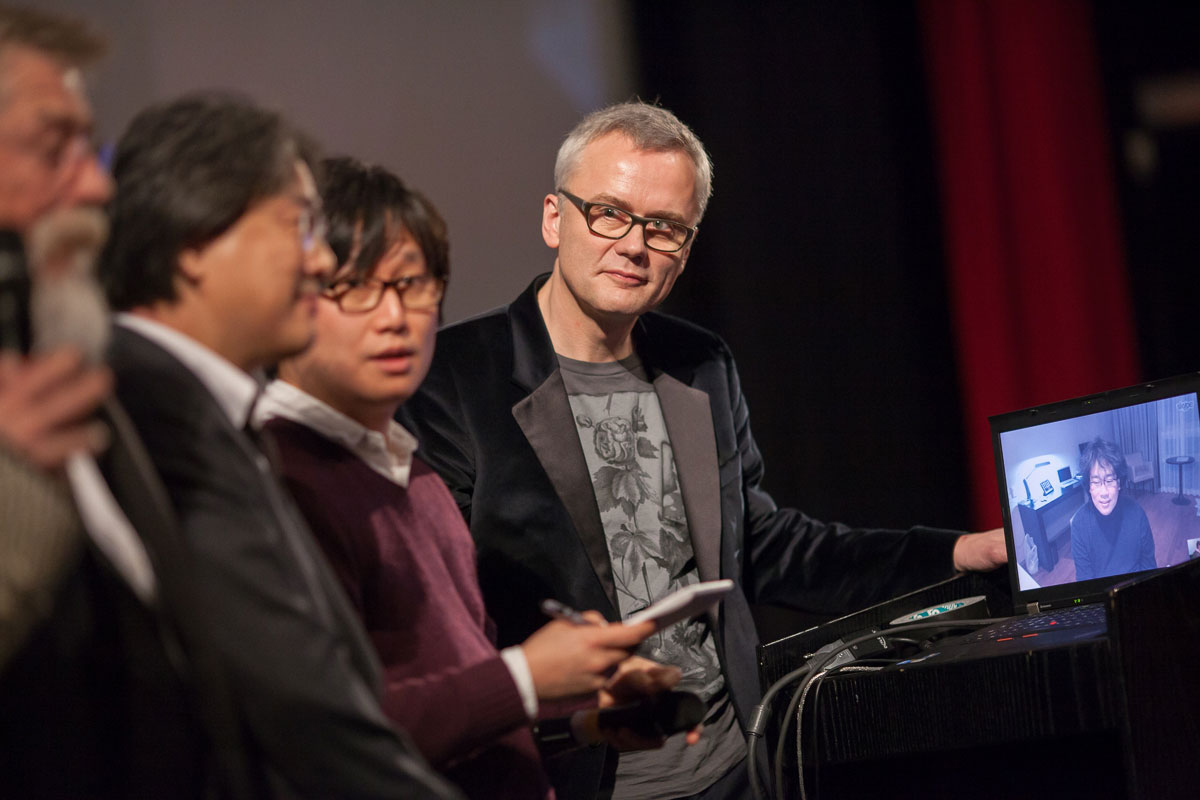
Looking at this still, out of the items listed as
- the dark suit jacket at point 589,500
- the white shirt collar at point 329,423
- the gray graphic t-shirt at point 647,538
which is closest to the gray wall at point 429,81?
the dark suit jacket at point 589,500

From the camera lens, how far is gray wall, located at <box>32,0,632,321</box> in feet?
6.81

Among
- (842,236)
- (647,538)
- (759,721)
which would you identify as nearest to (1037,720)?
(759,721)

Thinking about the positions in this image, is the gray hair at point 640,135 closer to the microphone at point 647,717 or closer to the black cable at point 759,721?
the black cable at point 759,721

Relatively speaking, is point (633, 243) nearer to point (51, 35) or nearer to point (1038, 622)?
point (1038, 622)

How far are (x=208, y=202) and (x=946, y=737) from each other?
1.09 m

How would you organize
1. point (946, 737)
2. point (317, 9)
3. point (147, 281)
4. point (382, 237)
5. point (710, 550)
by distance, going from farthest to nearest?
1. point (317, 9)
2. point (710, 550)
3. point (946, 737)
4. point (382, 237)
5. point (147, 281)

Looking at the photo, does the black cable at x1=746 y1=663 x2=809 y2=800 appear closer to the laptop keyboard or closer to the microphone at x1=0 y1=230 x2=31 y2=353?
the laptop keyboard

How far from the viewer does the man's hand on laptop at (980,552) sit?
1.92 m

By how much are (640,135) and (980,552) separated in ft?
3.00

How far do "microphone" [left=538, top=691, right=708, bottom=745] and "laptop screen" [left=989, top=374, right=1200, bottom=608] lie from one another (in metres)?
0.71

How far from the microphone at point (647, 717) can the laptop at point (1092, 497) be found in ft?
1.25

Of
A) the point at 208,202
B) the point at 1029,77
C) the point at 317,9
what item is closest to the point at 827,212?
the point at 1029,77

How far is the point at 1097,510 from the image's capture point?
1.75 m

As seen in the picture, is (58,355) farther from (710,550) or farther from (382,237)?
(710,550)
